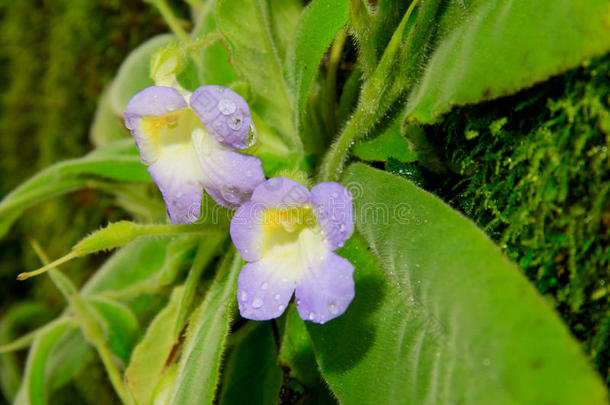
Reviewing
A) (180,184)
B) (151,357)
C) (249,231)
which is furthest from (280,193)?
(151,357)

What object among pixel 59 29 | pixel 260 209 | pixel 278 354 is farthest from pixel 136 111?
pixel 59 29

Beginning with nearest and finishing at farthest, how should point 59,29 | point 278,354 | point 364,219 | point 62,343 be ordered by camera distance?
point 364,219 < point 278,354 < point 62,343 < point 59,29

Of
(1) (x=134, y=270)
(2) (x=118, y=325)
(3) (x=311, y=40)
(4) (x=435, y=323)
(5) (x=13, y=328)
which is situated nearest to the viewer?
(4) (x=435, y=323)

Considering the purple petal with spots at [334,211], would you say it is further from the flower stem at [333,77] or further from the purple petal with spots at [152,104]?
the flower stem at [333,77]

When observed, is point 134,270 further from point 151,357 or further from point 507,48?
point 507,48

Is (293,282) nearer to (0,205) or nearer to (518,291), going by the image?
(518,291)
